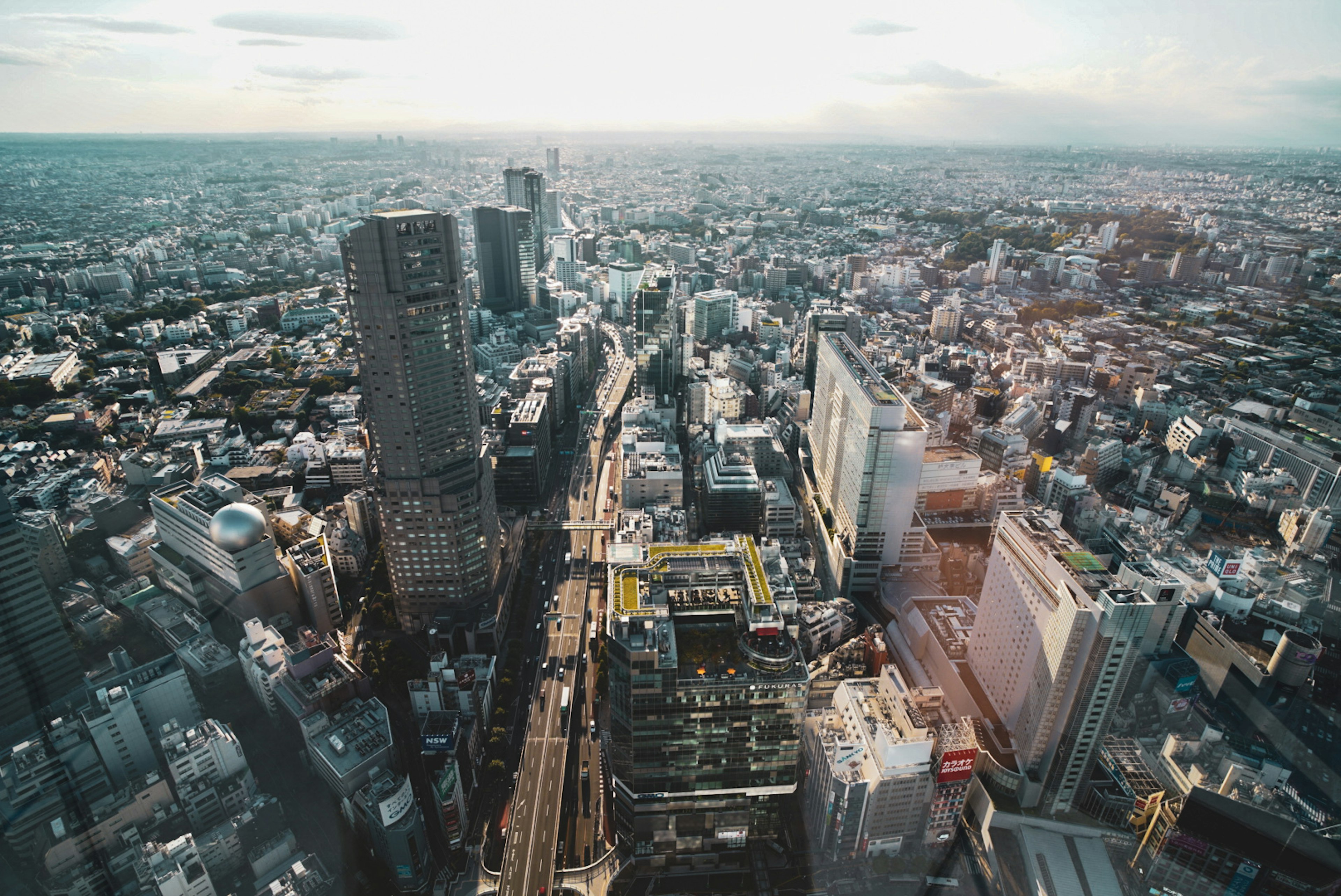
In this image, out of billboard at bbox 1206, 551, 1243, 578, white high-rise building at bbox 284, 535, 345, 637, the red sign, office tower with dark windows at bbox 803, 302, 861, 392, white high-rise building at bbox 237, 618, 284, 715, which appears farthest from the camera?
office tower with dark windows at bbox 803, 302, 861, 392

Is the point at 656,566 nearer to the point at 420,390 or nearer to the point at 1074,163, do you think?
the point at 420,390

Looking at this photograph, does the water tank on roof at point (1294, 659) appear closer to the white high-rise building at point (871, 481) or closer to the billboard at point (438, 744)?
the white high-rise building at point (871, 481)

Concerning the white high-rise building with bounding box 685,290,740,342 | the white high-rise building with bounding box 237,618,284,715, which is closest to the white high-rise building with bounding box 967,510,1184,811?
the white high-rise building with bounding box 237,618,284,715

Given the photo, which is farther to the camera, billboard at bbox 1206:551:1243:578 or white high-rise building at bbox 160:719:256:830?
billboard at bbox 1206:551:1243:578

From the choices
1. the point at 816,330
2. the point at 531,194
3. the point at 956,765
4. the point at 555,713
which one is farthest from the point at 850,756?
the point at 531,194

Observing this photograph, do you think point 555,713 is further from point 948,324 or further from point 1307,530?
point 948,324

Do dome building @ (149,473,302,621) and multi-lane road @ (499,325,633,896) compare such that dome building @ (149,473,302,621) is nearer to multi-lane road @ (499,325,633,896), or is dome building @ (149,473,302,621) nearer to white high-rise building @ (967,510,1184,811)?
multi-lane road @ (499,325,633,896)
